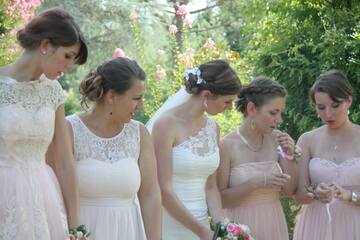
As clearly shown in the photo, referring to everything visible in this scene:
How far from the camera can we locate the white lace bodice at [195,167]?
15.5ft

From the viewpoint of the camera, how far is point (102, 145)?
13.7 ft

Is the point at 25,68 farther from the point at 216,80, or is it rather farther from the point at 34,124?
the point at 216,80

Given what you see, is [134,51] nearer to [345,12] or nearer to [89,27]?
[89,27]

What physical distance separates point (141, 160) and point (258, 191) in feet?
3.73

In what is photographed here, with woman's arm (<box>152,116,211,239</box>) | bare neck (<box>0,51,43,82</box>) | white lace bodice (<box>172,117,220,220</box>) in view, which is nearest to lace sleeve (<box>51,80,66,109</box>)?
bare neck (<box>0,51,43,82</box>)

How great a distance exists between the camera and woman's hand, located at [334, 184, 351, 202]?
4.85 metres

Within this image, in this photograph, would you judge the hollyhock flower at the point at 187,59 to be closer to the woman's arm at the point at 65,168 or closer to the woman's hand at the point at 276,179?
the woman's hand at the point at 276,179

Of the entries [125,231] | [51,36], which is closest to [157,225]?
[125,231]

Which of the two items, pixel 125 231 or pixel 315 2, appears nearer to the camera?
pixel 125 231

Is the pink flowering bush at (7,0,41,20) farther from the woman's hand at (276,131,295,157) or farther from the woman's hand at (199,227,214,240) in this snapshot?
the woman's hand at (199,227,214,240)

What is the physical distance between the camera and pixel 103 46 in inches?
782

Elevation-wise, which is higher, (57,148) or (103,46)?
(103,46)

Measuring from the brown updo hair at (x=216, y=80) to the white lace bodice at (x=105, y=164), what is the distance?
29.7 inches

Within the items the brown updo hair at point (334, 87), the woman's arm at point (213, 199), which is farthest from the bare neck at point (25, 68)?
the brown updo hair at point (334, 87)
